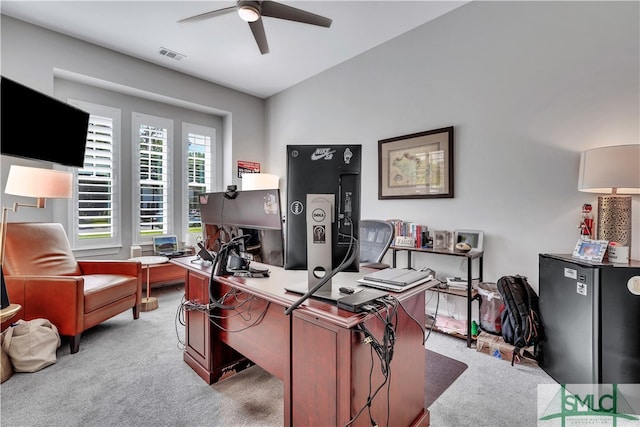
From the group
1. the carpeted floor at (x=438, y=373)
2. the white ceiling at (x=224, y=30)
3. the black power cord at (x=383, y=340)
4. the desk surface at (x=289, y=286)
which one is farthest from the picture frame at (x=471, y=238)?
the white ceiling at (x=224, y=30)

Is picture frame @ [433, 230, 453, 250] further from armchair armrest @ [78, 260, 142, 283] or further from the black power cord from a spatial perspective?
armchair armrest @ [78, 260, 142, 283]

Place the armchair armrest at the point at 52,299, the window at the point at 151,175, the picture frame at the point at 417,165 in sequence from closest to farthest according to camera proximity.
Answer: the armchair armrest at the point at 52,299, the picture frame at the point at 417,165, the window at the point at 151,175

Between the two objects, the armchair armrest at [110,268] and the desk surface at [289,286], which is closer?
the desk surface at [289,286]

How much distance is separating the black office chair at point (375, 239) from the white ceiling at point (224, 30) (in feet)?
7.21

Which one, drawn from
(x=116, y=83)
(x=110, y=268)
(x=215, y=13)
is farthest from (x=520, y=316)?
(x=116, y=83)

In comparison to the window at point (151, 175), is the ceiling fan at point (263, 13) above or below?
above

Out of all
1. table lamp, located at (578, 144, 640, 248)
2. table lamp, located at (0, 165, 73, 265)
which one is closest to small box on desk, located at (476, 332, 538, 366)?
table lamp, located at (578, 144, 640, 248)

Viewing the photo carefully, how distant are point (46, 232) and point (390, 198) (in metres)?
3.67

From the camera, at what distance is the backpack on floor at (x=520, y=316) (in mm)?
2176

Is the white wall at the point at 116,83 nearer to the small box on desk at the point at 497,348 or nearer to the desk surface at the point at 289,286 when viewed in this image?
the desk surface at the point at 289,286

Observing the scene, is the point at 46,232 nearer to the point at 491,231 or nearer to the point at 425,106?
the point at 425,106

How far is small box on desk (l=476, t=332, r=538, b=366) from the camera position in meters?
2.20

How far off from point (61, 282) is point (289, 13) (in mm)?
2937

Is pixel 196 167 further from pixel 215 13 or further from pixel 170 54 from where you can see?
pixel 215 13
